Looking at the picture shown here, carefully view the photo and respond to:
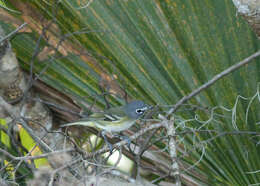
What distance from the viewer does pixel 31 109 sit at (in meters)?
2.87

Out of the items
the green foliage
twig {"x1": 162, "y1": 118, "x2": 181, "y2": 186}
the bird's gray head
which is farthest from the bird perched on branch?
twig {"x1": 162, "y1": 118, "x2": 181, "y2": 186}

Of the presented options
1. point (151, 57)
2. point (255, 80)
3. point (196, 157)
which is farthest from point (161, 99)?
point (255, 80)

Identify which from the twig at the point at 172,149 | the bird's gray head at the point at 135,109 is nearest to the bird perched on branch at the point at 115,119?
the bird's gray head at the point at 135,109

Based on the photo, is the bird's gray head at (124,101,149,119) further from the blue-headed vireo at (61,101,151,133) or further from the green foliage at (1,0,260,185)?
the green foliage at (1,0,260,185)

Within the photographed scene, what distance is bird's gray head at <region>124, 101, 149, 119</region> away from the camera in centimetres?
270

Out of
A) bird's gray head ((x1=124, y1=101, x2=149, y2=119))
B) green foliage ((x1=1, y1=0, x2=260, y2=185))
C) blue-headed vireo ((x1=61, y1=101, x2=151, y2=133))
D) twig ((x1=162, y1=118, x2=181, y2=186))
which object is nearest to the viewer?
twig ((x1=162, y1=118, x2=181, y2=186))

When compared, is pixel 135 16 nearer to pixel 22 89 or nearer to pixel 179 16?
pixel 179 16

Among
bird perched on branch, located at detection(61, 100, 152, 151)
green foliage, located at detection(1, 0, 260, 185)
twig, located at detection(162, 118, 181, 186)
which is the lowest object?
twig, located at detection(162, 118, 181, 186)

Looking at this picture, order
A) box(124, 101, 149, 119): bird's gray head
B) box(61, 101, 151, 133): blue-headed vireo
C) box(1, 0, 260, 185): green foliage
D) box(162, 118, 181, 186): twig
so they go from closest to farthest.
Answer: box(162, 118, 181, 186): twig, box(1, 0, 260, 185): green foliage, box(124, 101, 149, 119): bird's gray head, box(61, 101, 151, 133): blue-headed vireo

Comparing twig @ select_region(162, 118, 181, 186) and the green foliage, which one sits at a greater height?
the green foliage

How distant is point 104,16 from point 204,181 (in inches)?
59.7

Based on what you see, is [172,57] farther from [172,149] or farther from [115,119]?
[172,149]

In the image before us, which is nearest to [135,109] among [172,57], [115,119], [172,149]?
[115,119]

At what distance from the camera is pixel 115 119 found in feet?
9.62
